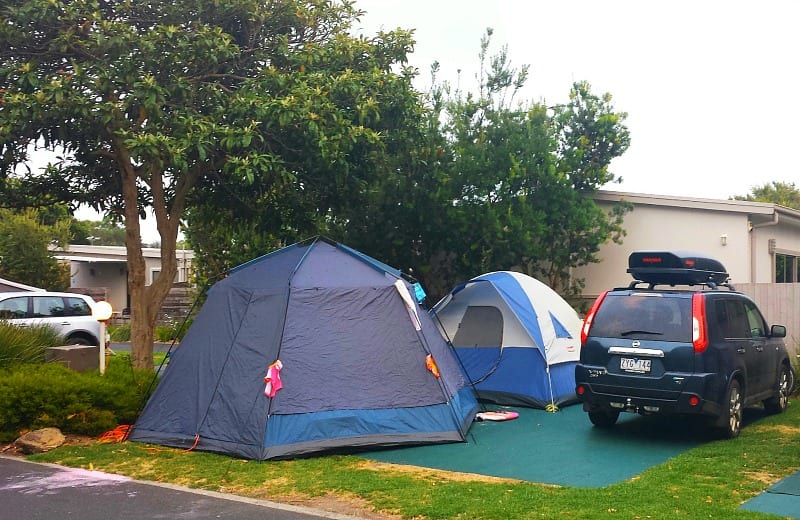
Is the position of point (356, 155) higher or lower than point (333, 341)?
higher

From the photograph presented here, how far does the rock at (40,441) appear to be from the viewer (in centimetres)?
925

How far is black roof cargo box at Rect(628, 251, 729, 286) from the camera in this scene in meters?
10.2

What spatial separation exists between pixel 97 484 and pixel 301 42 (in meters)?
8.35

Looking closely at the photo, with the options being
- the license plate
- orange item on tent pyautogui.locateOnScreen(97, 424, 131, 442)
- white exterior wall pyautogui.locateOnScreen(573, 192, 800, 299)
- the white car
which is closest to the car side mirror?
the license plate

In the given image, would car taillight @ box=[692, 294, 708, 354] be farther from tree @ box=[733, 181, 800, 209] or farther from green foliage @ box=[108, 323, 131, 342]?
tree @ box=[733, 181, 800, 209]

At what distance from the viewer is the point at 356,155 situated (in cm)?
1366

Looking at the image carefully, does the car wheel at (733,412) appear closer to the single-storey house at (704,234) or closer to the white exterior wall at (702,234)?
the single-storey house at (704,234)

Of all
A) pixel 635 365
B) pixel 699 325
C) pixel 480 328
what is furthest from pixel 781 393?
pixel 480 328

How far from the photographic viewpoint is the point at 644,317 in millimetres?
9352

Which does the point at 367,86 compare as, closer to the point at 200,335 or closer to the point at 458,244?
the point at 458,244

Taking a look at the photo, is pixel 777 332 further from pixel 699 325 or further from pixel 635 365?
pixel 635 365

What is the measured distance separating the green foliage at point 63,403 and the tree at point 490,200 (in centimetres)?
674

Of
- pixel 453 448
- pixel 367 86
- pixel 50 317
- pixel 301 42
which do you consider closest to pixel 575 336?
pixel 453 448

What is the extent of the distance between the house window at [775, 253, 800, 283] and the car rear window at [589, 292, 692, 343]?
9.25 meters
